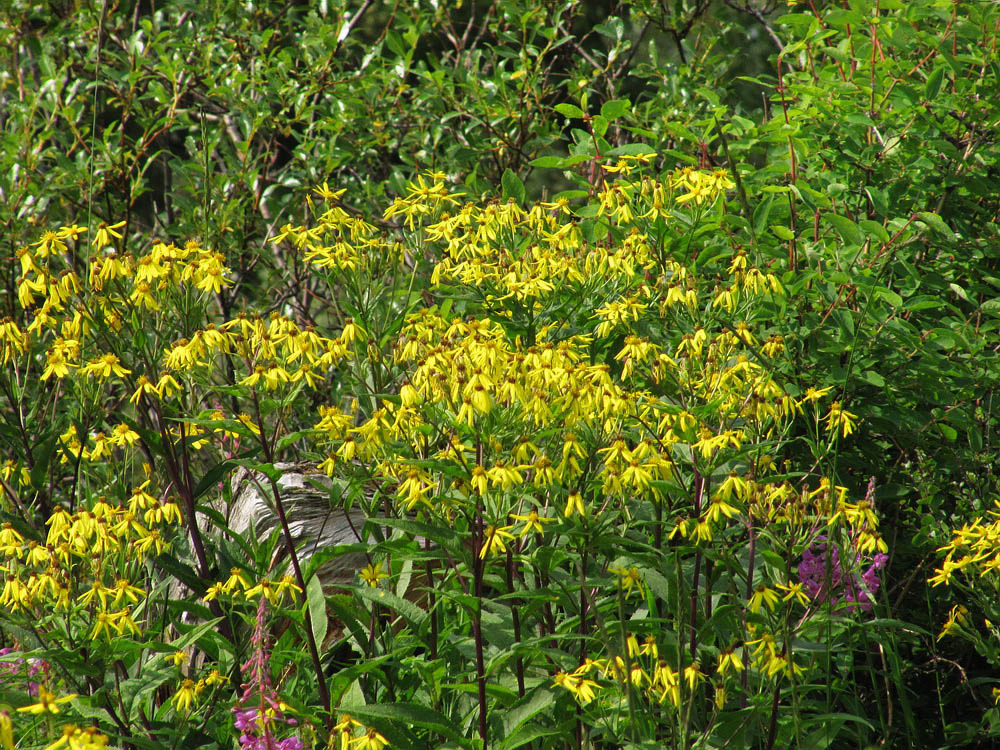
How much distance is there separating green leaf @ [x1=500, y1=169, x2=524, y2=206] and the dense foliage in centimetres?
11

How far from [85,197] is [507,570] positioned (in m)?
2.69

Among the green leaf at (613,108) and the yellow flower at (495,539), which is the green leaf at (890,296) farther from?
the yellow flower at (495,539)

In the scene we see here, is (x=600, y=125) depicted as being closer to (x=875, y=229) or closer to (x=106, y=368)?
(x=875, y=229)

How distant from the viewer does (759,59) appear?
9648 millimetres

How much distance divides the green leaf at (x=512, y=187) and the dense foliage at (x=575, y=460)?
0.11 m

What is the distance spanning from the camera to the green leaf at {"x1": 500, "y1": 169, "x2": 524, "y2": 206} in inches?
103

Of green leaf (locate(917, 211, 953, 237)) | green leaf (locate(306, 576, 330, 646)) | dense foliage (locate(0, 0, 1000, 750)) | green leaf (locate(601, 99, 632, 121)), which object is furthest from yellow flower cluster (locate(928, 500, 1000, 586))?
green leaf (locate(601, 99, 632, 121))

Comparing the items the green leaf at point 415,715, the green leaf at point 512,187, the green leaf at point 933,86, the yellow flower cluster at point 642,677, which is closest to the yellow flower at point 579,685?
the yellow flower cluster at point 642,677

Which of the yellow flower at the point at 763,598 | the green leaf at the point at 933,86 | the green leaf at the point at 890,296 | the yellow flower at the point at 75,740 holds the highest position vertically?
the green leaf at the point at 933,86

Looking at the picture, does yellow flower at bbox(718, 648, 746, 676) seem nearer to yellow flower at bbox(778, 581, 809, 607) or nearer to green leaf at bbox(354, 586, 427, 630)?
yellow flower at bbox(778, 581, 809, 607)

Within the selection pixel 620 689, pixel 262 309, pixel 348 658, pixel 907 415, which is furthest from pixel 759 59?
pixel 620 689

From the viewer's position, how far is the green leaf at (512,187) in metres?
2.62

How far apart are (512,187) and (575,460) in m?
1.07

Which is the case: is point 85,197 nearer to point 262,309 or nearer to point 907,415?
point 262,309
